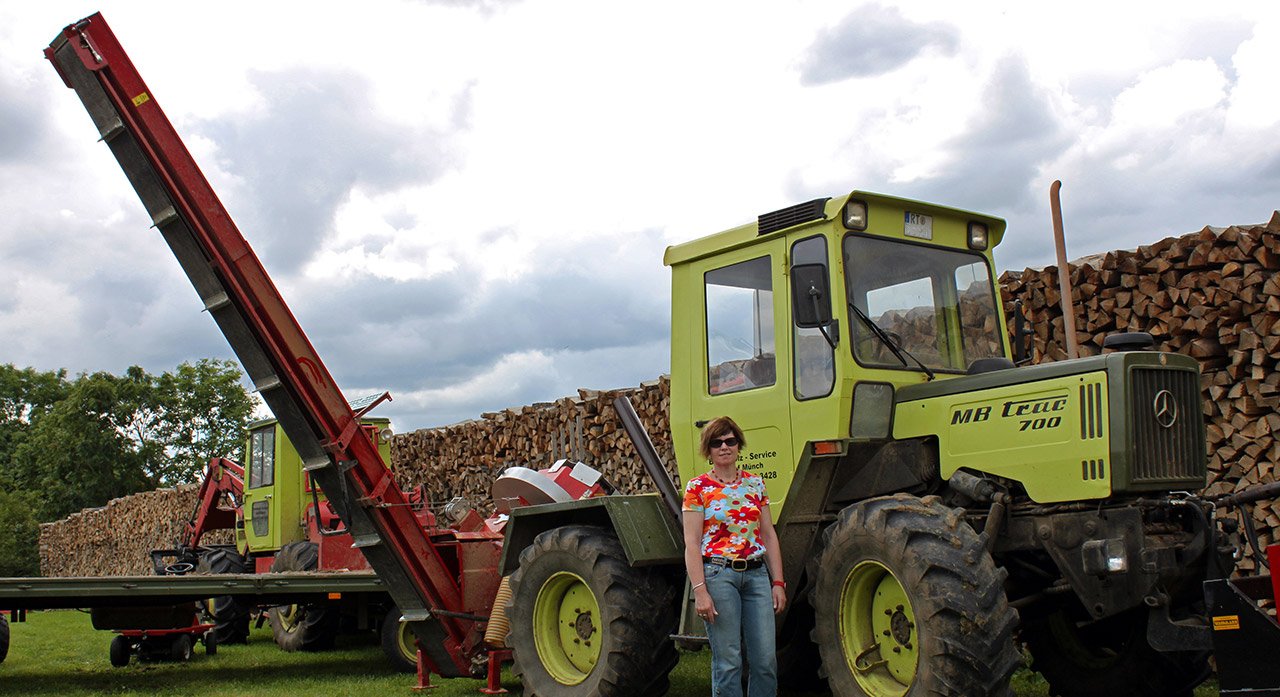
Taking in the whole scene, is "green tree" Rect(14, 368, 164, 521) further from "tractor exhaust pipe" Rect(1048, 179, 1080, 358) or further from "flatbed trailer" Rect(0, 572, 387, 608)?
"tractor exhaust pipe" Rect(1048, 179, 1080, 358)

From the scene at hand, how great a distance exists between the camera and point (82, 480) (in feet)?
139

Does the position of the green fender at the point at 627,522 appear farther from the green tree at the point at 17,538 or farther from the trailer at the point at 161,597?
the green tree at the point at 17,538

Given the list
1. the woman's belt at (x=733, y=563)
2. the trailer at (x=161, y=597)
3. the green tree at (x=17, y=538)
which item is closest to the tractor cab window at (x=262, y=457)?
the trailer at (x=161, y=597)

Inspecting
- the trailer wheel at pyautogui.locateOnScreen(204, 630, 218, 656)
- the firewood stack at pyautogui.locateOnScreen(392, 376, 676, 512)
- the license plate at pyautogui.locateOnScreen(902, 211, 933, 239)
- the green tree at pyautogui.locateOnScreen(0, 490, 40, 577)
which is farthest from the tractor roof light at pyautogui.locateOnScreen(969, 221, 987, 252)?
the green tree at pyautogui.locateOnScreen(0, 490, 40, 577)

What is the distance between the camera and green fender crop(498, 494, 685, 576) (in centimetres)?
679

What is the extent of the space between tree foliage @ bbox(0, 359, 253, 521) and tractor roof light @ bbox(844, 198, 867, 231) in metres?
40.5

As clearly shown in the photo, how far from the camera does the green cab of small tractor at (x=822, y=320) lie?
6.19 m

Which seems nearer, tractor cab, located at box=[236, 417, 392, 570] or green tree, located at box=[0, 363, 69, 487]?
tractor cab, located at box=[236, 417, 392, 570]

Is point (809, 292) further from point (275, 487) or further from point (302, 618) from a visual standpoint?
point (275, 487)

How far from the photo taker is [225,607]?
12570 mm

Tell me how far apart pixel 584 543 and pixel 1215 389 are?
428 centimetres

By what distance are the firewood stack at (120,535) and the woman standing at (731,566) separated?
20.8 m

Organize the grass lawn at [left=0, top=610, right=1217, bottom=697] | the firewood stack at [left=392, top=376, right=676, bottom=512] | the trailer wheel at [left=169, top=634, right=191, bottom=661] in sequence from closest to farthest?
the grass lawn at [left=0, top=610, right=1217, bottom=697] → the trailer wheel at [left=169, top=634, right=191, bottom=661] → the firewood stack at [left=392, top=376, right=676, bottom=512]

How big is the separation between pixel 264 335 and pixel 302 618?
4733mm
